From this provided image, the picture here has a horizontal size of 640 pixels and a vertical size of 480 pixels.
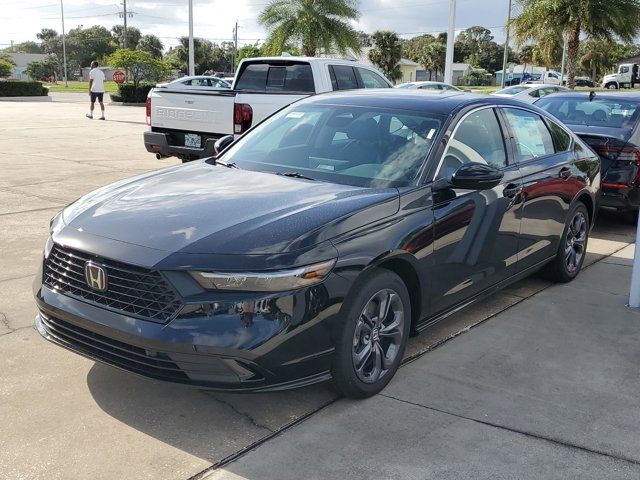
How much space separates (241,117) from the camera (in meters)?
9.98

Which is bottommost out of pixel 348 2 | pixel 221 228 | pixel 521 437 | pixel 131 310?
pixel 521 437

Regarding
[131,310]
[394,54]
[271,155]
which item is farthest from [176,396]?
[394,54]

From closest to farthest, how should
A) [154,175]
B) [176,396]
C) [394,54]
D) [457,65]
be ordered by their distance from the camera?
[176,396]
[154,175]
[394,54]
[457,65]

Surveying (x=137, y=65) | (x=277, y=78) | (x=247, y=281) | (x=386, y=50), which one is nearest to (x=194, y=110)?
(x=277, y=78)

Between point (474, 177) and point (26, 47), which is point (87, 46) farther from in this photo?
point (474, 177)

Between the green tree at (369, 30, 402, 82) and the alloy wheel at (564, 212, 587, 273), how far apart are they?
214 ft

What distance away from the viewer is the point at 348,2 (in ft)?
83.9

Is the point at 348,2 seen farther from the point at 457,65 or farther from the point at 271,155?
the point at 457,65

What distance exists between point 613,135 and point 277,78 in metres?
5.18

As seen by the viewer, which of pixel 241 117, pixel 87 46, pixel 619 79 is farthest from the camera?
pixel 87 46

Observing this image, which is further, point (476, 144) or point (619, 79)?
point (619, 79)

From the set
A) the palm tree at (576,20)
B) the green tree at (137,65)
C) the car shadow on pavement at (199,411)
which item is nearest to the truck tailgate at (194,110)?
the car shadow on pavement at (199,411)

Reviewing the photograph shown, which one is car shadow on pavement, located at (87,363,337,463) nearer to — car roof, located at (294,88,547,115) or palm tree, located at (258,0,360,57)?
car roof, located at (294,88,547,115)

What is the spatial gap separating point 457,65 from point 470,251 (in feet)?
365
